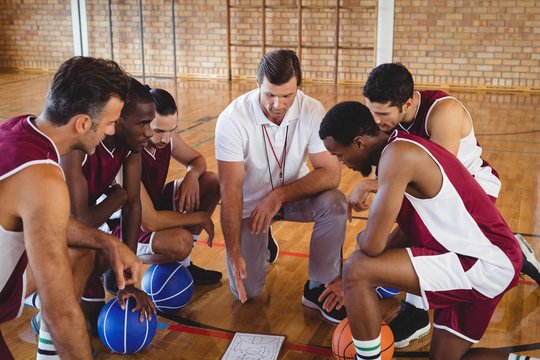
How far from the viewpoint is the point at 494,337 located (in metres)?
2.77

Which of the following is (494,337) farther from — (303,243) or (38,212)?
(38,212)

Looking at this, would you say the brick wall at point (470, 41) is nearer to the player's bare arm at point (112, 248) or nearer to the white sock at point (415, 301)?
the white sock at point (415, 301)

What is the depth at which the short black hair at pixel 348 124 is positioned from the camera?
225 cm

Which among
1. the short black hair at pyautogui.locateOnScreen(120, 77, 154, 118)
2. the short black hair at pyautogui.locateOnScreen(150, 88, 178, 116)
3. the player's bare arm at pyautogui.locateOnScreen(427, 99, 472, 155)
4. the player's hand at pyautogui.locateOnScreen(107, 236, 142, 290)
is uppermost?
the short black hair at pyautogui.locateOnScreen(120, 77, 154, 118)

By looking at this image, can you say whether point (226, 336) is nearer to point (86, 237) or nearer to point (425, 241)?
point (86, 237)

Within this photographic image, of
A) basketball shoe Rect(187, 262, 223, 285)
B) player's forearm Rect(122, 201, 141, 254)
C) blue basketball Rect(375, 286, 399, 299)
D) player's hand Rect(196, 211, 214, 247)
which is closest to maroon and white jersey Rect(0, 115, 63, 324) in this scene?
player's forearm Rect(122, 201, 141, 254)

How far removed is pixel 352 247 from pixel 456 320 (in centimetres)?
150

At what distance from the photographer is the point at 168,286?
2.92 meters

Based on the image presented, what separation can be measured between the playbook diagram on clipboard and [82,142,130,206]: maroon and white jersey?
875 mm

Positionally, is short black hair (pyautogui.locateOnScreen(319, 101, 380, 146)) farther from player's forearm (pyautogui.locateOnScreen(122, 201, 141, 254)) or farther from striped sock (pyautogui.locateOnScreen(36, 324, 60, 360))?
striped sock (pyautogui.locateOnScreen(36, 324, 60, 360))

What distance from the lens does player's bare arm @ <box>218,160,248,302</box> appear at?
2.92m

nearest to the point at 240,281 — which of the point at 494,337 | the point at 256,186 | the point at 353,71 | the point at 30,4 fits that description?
the point at 256,186

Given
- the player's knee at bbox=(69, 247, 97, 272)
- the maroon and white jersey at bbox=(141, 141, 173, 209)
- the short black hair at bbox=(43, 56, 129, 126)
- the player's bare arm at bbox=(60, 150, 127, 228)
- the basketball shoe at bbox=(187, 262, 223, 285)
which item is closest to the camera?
the short black hair at bbox=(43, 56, 129, 126)

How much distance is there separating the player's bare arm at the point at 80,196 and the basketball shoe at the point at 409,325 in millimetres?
1337
